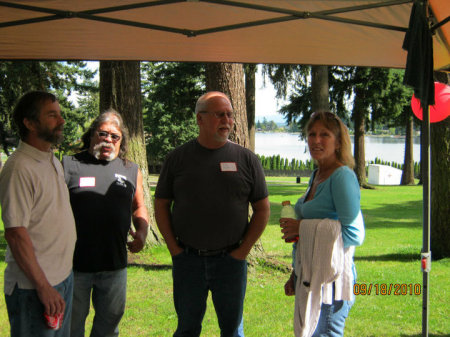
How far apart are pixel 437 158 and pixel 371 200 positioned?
→ 1088 cm

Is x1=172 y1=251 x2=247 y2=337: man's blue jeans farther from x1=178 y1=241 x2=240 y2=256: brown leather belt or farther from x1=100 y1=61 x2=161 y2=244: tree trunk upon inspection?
x1=100 y1=61 x2=161 y2=244: tree trunk

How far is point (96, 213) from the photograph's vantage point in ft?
9.20

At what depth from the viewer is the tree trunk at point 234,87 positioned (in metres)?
6.18

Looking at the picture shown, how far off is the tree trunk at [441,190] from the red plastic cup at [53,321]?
6.44 metres

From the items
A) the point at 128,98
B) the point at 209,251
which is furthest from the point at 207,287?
the point at 128,98

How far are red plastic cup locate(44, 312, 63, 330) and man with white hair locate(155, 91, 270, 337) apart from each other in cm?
90

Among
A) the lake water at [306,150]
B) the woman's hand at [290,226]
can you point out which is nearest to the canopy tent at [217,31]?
the woman's hand at [290,226]

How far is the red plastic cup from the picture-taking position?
7.07 feet

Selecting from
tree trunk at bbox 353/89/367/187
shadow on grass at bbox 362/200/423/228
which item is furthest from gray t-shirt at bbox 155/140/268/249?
tree trunk at bbox 353/89/367/187

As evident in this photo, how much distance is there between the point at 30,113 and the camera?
2.25 metres

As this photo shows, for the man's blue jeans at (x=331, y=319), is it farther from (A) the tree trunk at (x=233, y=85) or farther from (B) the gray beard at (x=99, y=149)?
(A) the tree trunk at (x=233, y=85)

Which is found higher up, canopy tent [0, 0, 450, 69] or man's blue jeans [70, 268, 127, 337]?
canopy tent [0, 0, 450, 69]

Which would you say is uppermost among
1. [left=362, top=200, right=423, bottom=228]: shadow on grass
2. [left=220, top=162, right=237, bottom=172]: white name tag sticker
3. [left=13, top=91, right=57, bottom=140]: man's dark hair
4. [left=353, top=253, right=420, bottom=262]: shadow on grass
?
[left=13, top=91, right=57, bottom=140]: man's dark hair
